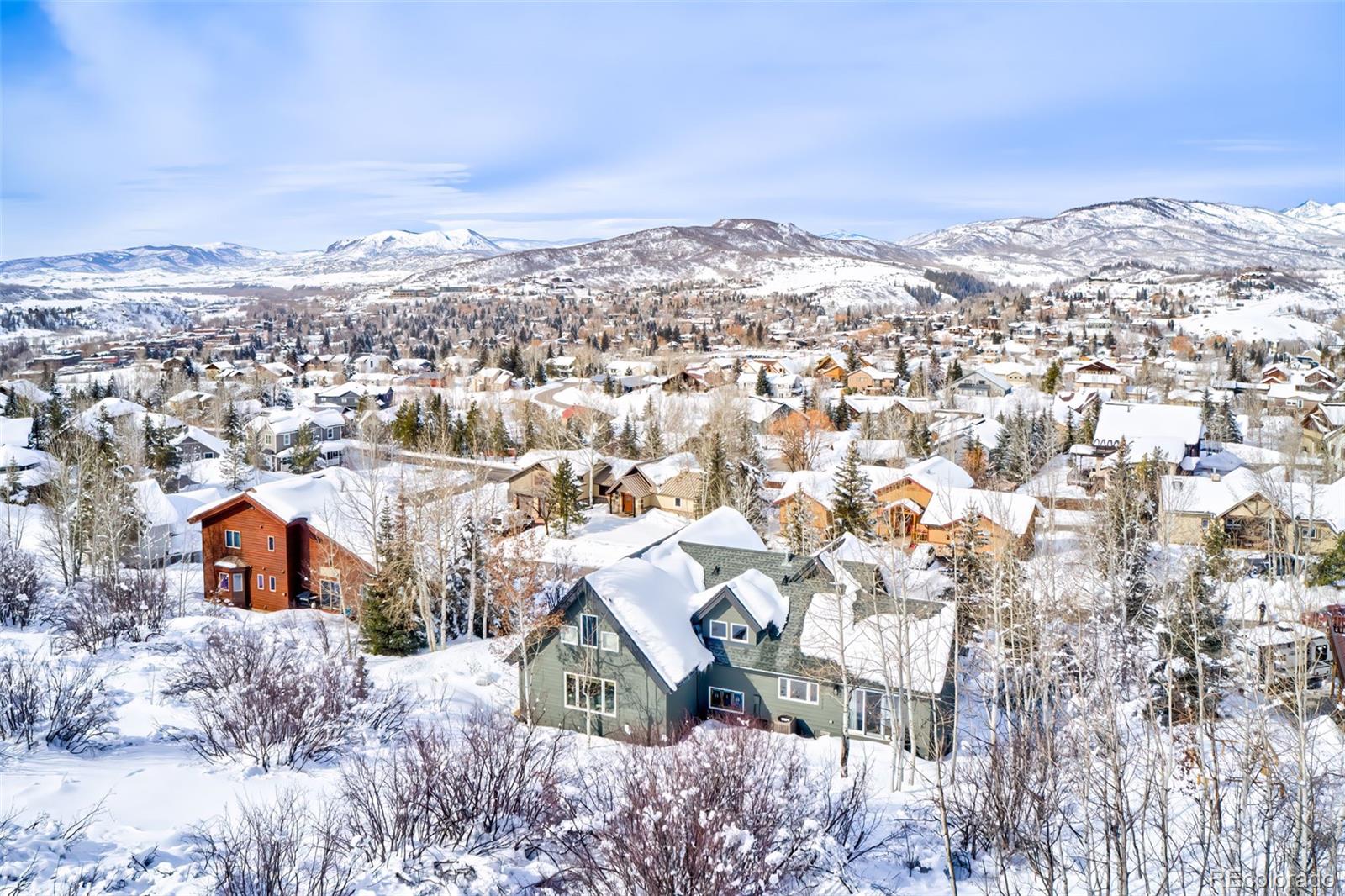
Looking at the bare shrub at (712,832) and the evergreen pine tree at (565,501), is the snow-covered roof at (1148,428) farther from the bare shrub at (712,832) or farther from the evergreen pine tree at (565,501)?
the bare shrub at (712,832)

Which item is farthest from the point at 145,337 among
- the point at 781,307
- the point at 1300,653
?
the point at 1300,653

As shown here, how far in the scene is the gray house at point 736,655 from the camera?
16453 millimetres

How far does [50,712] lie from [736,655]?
38.6 ft

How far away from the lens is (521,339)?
478ft

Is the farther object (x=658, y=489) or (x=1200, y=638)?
(x=658, y=489)

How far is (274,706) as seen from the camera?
11047 millimetres

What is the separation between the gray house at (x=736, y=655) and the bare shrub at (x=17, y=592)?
11.8 m

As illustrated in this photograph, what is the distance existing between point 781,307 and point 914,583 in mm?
171085

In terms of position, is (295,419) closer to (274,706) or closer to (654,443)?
(654,443)

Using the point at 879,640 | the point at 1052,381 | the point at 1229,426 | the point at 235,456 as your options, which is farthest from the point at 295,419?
the point at 1052,381

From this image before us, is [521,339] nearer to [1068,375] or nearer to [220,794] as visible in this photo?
[1068,375]

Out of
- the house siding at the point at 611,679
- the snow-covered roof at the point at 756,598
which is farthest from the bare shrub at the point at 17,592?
the snow-covered roof at the point at 756,598

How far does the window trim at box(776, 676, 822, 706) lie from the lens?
17.2 metres

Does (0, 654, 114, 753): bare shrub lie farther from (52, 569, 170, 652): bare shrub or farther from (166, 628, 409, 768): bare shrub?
(52, 569, 170, 652): bare shrub
